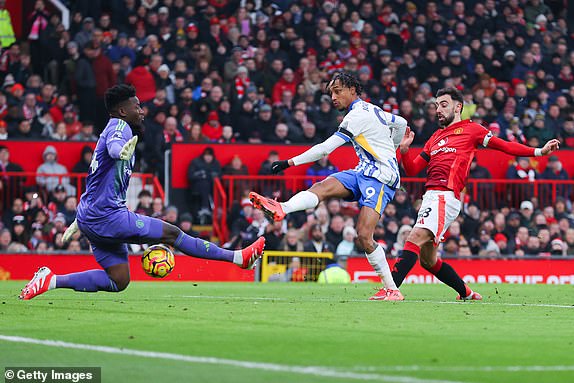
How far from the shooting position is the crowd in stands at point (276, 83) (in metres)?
22.8

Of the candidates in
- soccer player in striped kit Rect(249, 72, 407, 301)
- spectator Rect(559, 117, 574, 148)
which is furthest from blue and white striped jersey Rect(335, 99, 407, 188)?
spectator Rect(559, 117, 574, 148)

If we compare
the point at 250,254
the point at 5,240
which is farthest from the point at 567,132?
the point at 250,254

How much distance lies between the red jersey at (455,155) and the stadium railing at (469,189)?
33.3 feet

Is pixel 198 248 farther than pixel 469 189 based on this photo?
No

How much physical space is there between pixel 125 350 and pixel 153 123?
53.5ft

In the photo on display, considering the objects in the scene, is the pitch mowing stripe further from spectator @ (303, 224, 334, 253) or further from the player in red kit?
spectator @ (303, 224, 334, 253)

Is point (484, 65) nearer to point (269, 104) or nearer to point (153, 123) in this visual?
point (269, 104)

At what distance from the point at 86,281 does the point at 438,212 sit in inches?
164

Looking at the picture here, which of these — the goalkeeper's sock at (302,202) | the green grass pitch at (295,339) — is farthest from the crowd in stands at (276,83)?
the green grass pitch at (295,339)

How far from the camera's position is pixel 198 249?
1121cm

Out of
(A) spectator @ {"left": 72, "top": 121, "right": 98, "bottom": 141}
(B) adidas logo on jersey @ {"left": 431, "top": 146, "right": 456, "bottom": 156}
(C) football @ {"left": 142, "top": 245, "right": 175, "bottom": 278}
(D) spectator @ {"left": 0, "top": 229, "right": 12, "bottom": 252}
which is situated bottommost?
(C) football @ {"left": 142, "top": 245, "right": 175, "bottom": 278}

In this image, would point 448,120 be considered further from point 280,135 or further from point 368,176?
point 280,135

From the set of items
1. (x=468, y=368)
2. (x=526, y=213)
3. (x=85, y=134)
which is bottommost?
(x=468, y=368)

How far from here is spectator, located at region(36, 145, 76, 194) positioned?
21.9 metres
